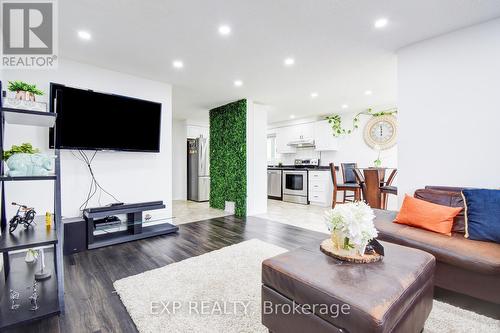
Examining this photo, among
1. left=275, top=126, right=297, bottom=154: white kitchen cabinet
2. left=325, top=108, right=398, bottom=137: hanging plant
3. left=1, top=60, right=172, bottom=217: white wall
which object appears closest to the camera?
left=1, top=60, right=172, bottom=217: white wall

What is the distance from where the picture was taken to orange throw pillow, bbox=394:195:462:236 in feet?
7.03

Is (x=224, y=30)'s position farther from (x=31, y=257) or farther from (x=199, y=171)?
(x=199, y=171)

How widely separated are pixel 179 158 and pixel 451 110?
6550 mm

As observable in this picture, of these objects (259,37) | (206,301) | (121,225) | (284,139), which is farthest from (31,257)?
(284,139)

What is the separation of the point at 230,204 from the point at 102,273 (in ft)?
10.5

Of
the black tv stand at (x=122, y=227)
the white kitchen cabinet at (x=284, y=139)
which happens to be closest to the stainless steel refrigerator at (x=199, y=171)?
the white kitchen cabinet at (x=284, y=139)

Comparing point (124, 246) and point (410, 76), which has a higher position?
point (410, 76)

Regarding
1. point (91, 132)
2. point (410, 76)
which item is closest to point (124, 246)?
point (91, 132)

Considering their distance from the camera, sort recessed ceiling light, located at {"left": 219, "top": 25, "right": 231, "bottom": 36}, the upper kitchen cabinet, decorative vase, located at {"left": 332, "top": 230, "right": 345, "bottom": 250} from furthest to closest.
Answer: the upper kitchen cabinet
recessed ceiling light, located at {"left": 219, "top": 25, "right": 231, "bottom": 36}
decorative vase, located at {"left": 332, "top": 230, "right": 345, "bottom": 250}

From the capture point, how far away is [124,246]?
10.3 ft

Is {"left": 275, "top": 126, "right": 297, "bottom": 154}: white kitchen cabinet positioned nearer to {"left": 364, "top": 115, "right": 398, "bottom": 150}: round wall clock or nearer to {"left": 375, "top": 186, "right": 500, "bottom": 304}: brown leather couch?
{"left": 364, "top": 115, "right": 398, "bottom": 150}: round wall clock

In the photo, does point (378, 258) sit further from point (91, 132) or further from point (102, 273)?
point (91, 132)

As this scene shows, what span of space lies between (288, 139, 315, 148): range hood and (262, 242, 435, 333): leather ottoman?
551cm

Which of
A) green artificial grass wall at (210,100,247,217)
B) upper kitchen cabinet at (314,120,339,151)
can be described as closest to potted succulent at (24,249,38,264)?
green artificial grass wall at (210,100,247,217)
